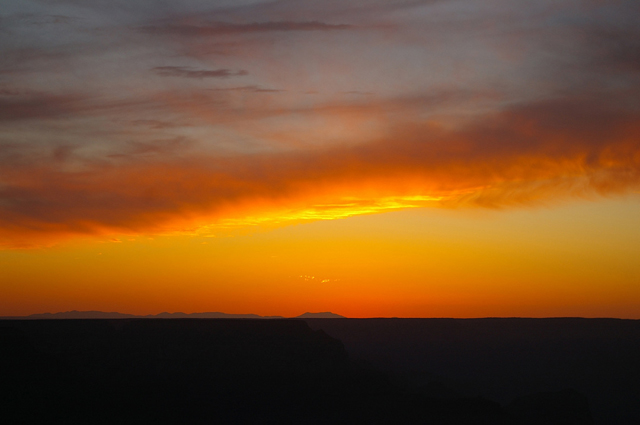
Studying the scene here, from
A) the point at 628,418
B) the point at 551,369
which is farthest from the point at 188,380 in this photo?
the point at 551,369

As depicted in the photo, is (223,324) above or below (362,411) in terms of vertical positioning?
above

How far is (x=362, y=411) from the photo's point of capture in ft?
190

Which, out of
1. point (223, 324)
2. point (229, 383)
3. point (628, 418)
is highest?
point (223, 324)

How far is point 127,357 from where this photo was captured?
Answer: 222 feet

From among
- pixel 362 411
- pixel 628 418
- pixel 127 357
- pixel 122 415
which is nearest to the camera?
pixel 122 415

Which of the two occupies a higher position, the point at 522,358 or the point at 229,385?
the point at 522,358

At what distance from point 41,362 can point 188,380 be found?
48.0 ft

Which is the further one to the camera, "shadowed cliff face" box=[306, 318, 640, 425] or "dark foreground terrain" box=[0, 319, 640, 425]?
"shadowed cliff face" box=[306, 318, 640, 425]

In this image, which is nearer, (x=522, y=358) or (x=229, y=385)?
(x=229, y=385)

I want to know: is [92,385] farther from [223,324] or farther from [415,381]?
[415,381]

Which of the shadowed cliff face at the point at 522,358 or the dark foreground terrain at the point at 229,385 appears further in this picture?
the shadowed cliff face at the point at 522,358

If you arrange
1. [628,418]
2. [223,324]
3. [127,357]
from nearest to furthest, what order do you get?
[127,357] < [223,324] < [628,418]

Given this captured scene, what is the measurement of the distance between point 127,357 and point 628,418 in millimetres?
80007

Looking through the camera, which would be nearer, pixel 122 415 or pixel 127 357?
pixel 122 415
